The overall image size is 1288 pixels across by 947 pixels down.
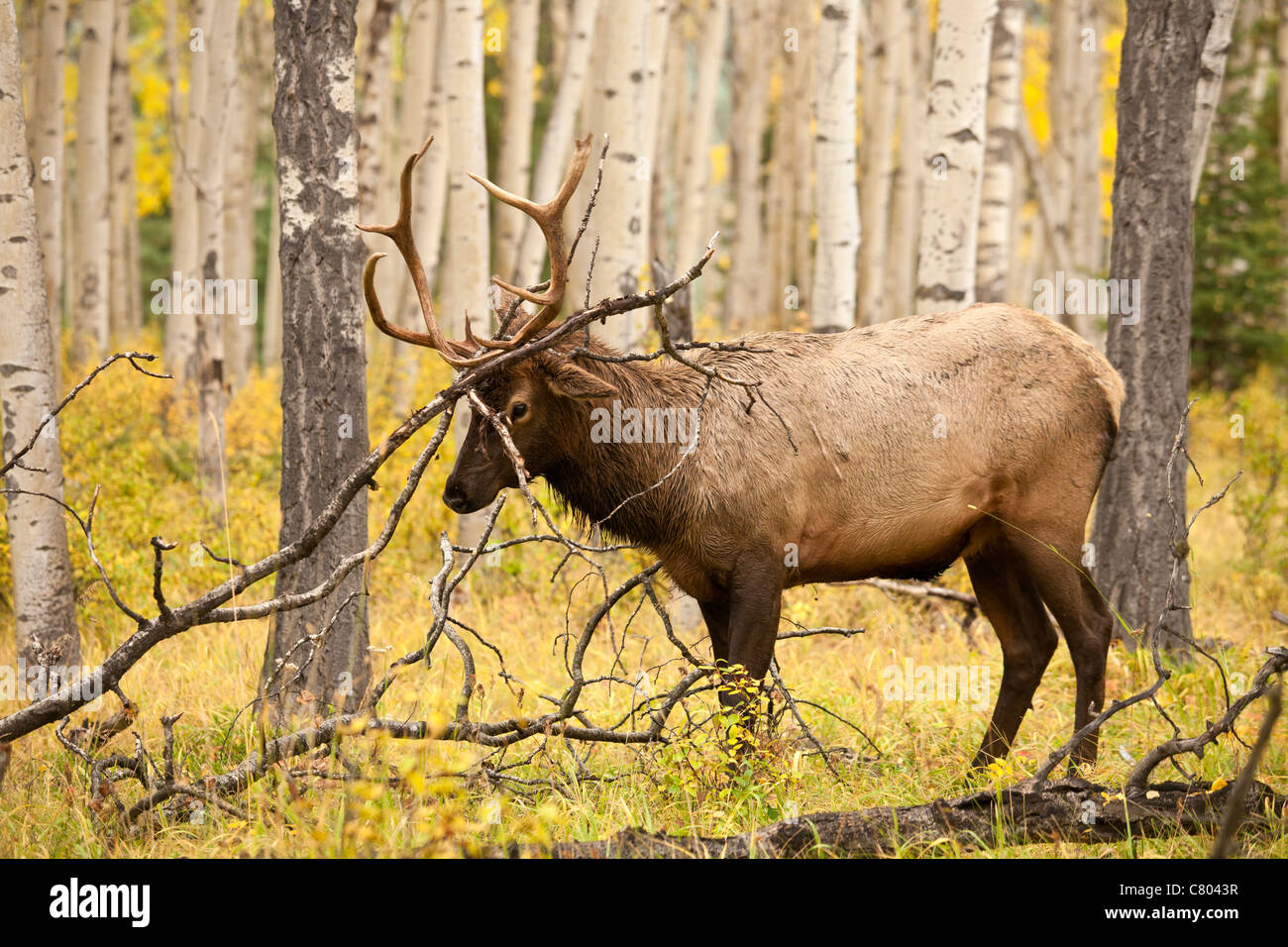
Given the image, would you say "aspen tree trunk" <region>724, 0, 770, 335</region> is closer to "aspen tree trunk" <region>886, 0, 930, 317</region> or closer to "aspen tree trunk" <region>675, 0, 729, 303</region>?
"aspen tree trunk" <region>675, 0, 729, 303</region>

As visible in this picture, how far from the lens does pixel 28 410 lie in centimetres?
554

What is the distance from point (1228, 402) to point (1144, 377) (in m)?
7.75

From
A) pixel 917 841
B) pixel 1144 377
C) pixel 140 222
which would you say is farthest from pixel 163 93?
pixel 917 841

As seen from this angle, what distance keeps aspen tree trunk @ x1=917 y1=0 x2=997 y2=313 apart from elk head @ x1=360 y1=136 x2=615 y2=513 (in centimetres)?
328

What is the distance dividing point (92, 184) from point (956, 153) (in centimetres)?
928

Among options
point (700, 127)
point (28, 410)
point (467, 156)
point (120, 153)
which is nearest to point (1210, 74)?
point (467, 156)

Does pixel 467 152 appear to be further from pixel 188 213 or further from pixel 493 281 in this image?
pixel 188 213

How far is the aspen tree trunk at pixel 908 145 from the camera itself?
56.3ft

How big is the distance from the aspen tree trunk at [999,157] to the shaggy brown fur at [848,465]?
12.1 feet

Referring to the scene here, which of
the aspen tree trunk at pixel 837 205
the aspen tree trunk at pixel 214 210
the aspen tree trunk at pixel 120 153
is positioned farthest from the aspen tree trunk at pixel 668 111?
the aspen tree trunk at pixel 837 205

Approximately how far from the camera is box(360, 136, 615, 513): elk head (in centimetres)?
439

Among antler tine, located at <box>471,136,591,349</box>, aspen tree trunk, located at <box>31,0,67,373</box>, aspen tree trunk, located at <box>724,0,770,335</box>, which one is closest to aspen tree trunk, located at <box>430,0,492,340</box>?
aspen tree trunk, located at <box>31,0,67,373</box>

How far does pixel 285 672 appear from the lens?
4930 millimetres

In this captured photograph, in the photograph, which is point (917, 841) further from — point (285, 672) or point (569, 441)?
point (285, 672)
